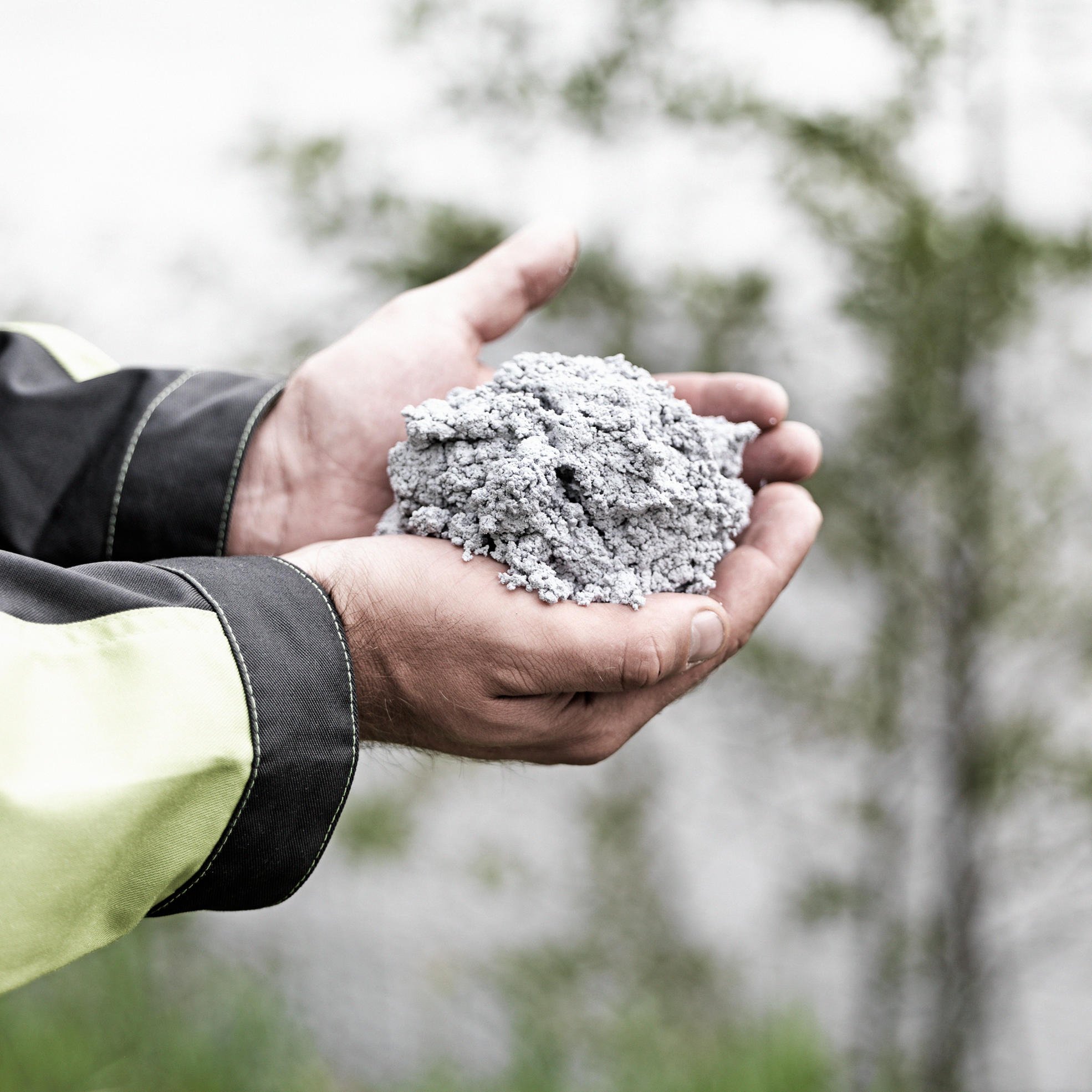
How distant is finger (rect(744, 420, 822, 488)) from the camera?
1.21m

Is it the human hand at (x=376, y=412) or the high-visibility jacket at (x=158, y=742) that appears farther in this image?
the human hand at (x=376, y=412)

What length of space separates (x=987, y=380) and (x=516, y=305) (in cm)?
118

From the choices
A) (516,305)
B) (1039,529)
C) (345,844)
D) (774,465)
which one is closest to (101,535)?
(516,305)

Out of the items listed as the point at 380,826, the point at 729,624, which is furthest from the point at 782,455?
the point at 380,826

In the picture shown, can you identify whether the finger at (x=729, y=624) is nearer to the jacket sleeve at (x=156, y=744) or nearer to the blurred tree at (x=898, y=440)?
the jacket sleeve at (x=156, y=744)

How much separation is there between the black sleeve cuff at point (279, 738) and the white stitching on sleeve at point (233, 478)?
1.14 ft

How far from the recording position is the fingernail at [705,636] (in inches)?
36.8

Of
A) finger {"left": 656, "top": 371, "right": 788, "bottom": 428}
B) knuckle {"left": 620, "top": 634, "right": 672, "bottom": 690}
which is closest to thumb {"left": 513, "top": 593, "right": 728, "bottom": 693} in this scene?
knuckle {"left": 620, "top": 634, "right": 672, "bottom": 690}

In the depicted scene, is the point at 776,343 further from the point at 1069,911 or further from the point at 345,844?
the point at 345,844

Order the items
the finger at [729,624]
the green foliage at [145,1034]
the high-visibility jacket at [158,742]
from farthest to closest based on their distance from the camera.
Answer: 1. the green foliage at [145,1034]
2. the finger at [729,624]
3. the high-visibility jacket at [158,742]

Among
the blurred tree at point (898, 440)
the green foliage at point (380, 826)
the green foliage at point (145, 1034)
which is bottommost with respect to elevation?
the green foliage at point (145, 1034)

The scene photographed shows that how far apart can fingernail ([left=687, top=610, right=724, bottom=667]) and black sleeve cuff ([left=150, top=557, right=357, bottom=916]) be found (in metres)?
0.36

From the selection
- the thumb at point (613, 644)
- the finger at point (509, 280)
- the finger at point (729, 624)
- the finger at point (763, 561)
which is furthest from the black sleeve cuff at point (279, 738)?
the finger at point (509, 280)

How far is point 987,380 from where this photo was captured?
1931 millimetres
